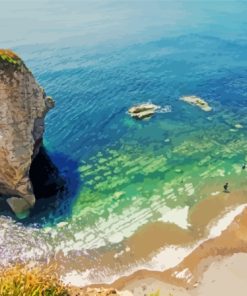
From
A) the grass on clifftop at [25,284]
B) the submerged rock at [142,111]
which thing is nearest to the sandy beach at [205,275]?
the grass on clifftop at [25,284]


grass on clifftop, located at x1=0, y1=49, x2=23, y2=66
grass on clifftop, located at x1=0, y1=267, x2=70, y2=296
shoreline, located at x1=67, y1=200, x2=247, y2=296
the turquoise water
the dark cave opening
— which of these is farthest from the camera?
the dark cave opening

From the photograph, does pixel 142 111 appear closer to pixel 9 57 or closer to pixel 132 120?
pixel 132 120

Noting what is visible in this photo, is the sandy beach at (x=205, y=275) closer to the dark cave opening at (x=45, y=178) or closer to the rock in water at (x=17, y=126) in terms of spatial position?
the rock in water at (x=17, y=126)

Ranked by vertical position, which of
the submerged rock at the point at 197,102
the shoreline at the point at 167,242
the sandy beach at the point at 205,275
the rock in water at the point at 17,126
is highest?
the rock in water at the point at 17,126

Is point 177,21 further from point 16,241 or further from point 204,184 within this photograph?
point 16,241

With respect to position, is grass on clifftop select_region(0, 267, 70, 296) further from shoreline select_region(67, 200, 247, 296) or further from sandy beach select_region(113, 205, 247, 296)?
sandy beach select_region(113, 205, 247, 296)

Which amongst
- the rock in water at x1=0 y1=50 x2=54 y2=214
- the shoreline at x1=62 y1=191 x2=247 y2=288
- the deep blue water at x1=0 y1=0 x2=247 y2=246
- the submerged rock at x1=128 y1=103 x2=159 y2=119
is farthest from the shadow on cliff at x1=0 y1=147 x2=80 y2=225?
the submerged rock at x1=128 y1=103 x2=159 y2=119

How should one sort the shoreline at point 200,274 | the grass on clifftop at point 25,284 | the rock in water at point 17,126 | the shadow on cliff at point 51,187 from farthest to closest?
the shadow on cliff at point 51,187 < the rock in water at point 17,126 < the shoreline at point 200,274 < the grass on clifftop at point 25,284

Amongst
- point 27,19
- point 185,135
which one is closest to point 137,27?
point 27,19
